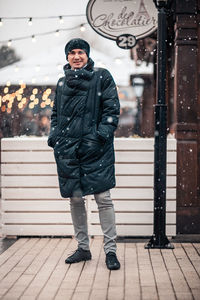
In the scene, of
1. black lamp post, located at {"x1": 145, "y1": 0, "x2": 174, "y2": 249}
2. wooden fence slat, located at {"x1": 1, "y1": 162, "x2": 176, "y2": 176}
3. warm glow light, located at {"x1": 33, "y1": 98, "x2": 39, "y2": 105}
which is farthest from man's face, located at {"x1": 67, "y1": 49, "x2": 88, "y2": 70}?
warm glow light, located at {"x1": 33, "y1": 98, "x2": 39, "y2": 105}

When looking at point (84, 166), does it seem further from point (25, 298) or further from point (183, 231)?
point (183, 231)

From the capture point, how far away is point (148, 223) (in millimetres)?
5828

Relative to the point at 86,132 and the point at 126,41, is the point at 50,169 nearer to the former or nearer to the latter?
the point at 86,132

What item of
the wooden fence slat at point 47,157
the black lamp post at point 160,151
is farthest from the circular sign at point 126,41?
the wooden fence slat at point 47,157

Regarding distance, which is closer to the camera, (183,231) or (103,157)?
(103,157)

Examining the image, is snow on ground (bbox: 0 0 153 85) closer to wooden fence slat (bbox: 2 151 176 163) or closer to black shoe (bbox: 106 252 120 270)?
wooden fence slat (bbox: 2 151 176 163)

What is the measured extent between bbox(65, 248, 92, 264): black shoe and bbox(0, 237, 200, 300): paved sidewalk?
0.19 feet

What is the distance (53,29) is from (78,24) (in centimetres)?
40

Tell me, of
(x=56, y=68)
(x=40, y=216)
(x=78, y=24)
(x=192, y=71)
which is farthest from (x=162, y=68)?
(x=56, y=68)

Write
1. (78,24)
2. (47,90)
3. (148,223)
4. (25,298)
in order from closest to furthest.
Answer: (25,298) < (148,223) < (47,90) < (78,24)

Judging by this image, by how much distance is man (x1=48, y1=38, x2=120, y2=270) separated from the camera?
15.0 ft

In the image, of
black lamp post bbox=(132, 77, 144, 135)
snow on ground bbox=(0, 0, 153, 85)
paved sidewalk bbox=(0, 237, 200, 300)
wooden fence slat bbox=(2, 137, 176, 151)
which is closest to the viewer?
paved sidewalk bbox=(0, 237, 200, 300)

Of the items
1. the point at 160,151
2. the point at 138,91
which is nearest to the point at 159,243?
the point at 160,151

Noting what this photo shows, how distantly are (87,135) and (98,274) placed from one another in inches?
44.6
